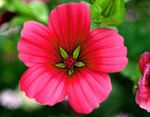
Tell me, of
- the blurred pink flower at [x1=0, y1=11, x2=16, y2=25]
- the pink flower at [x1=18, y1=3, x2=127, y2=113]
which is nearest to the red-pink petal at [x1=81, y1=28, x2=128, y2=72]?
the pink flower at [x1=18, y1=3, x2=127, y2=113]

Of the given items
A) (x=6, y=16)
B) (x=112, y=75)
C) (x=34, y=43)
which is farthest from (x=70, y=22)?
(x=112, y=75)

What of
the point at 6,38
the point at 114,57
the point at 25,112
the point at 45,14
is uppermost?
the point at 114,57

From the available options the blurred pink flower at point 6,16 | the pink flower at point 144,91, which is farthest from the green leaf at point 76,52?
the blurred pink flower at point 6,16

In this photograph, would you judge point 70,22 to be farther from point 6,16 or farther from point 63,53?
point 6,16

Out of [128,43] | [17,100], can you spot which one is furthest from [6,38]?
[128,43]

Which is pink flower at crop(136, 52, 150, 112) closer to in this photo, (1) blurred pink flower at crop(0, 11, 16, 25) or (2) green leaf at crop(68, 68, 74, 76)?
(2) green leaf at crop(68, 68, 74, 76)

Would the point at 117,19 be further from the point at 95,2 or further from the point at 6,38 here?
the point at 6,38

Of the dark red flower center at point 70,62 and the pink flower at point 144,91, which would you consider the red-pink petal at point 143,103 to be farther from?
the dark red flower center at point 70,62
